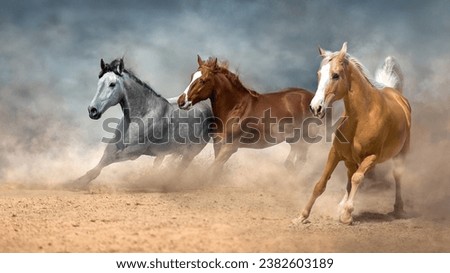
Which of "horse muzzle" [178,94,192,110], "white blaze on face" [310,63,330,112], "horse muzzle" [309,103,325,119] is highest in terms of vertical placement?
"horse muzzle" [178,94,192,110]

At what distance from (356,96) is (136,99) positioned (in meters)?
2.82

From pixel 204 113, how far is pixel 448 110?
2752mm

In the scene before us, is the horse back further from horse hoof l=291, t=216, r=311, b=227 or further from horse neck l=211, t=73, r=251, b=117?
horse hoof l=291, t=216, r=311, b=227

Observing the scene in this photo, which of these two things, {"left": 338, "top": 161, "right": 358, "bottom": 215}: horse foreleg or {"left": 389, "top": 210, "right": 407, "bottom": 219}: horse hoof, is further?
{"left": 389, "top": 210, "right": 407, "bottom": 219}: horse hoof

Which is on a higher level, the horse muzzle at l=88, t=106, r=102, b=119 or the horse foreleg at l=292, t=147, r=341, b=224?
the horse muzzle at l=88, t=106, r=102, b=119

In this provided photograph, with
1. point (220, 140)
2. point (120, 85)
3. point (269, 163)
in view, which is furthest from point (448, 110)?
point (120, 85)

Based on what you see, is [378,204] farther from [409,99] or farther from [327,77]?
[327,77]

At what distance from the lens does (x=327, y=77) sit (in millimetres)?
5090

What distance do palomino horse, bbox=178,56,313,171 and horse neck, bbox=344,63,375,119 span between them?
1.90 metres

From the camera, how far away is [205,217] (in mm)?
5773

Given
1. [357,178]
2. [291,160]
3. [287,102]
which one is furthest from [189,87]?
[357,178]

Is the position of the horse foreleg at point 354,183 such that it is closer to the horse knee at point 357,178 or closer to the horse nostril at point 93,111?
the horse knee at point 357,178

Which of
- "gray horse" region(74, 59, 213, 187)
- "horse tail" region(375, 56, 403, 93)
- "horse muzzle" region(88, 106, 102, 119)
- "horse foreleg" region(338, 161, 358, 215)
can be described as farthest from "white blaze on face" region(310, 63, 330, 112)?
"horse muzzle" region(88, 106, 102, 119)

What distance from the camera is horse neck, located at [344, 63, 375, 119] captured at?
5.36 meters
